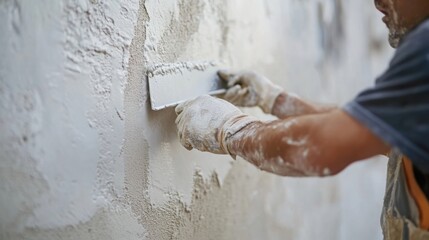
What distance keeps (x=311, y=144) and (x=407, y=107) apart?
7.1 inches

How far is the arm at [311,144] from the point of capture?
0.86m

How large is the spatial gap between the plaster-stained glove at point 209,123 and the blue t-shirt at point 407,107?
36 centimetres

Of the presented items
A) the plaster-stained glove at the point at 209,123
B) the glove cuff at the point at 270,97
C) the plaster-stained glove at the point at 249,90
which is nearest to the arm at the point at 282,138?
the plaster-stained glove at the point at 209,123

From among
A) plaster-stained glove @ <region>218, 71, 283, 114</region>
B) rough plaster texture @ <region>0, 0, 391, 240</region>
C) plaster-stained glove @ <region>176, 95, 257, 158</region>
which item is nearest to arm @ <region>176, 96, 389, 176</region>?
plaster-stained glove @ <region>176, 95, 257, 158</region>

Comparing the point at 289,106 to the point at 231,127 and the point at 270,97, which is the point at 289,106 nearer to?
the point at 270,97

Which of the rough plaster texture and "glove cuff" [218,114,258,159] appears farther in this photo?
"glove cuff" [218,114,258,159]

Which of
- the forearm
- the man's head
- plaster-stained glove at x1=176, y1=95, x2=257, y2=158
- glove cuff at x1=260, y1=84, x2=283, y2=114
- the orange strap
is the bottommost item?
the orange strap

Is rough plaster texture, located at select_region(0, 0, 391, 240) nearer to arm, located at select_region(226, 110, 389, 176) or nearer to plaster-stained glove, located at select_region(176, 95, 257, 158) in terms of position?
plaster-stained glove, located at select_region(176, 95, 257, 158)

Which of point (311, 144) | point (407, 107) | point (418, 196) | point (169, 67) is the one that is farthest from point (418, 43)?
point (169, 67)

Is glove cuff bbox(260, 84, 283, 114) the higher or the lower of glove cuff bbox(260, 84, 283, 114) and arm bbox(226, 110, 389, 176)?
the lower

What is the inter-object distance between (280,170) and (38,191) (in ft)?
1.64

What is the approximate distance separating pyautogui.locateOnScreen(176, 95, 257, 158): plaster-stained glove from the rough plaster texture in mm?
109

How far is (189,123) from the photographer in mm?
1231

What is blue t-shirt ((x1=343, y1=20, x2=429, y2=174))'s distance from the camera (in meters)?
0.82
